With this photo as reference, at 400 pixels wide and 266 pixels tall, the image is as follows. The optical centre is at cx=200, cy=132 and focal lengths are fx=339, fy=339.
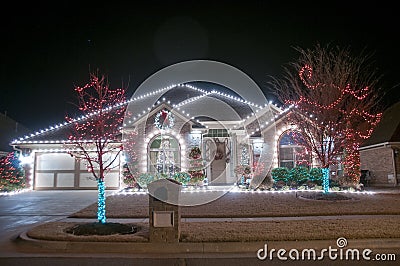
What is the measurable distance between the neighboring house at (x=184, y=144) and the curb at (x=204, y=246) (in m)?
11.5

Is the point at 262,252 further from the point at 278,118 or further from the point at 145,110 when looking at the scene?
the point at 145,110

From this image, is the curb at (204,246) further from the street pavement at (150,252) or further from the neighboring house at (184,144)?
the neighboring house at (184,144)

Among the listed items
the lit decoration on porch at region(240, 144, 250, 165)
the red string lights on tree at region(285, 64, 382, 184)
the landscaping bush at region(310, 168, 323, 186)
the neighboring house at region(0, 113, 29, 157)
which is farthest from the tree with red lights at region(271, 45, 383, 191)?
the neighboring house at region(0, 113, 29, 157)

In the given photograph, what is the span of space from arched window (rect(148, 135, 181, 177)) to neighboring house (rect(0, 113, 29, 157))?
13854mm

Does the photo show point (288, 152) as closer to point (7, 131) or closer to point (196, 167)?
point (196, 167)

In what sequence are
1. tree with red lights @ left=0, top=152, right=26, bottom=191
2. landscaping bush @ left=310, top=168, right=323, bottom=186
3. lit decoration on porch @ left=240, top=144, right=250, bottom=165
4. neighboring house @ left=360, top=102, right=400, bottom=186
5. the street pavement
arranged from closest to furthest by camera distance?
the street pavement < landscaping bush @ left=310, top=168, right=323, bottom=186 < tree with red lights @ left=0, top=152, right=26, bottom=191 < lit decoration on porch @ left=240, top=144, right=250, bottom=165 < neighboring house @ left=360, top=102, right=400, bottom=186

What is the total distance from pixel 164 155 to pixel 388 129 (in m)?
15.6

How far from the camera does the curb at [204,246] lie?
23.8 feet

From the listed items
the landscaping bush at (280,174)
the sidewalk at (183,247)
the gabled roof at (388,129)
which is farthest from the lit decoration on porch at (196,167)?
the gabled roof at (388,129)

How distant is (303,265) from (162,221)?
317 centimetres

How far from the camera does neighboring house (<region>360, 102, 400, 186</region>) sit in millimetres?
21906

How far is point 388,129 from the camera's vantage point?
23516 mm

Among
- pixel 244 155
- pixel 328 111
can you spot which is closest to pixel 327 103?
pixel 328 111

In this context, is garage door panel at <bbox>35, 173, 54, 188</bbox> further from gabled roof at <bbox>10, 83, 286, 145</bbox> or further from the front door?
the front door
